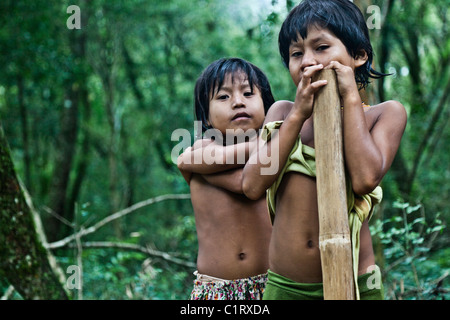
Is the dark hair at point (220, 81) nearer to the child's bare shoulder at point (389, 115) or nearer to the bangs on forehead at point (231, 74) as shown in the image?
the bangs on forehead at point (231, 74)

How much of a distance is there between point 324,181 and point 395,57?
1208 centimetres

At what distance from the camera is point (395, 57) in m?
12.6

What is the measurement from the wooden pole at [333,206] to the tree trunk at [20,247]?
2.23 metres

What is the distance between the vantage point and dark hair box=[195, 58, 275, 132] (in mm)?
2291

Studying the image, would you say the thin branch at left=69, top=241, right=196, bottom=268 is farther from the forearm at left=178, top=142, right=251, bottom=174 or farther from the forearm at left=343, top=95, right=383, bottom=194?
the forearm at left=343, top=95, right=383, bottom=194

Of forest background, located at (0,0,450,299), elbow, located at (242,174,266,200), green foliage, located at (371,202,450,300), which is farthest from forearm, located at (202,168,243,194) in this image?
forest background, located at (0,0,450,299)

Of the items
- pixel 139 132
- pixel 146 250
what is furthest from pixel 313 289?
pixel 139 132

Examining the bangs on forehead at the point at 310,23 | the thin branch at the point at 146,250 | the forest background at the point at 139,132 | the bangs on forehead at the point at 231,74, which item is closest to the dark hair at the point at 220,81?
the bangs on forehead at the point at 231,74

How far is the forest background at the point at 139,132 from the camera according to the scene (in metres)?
3.57

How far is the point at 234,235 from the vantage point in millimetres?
2197

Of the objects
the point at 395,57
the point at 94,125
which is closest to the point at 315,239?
the point at 395,57

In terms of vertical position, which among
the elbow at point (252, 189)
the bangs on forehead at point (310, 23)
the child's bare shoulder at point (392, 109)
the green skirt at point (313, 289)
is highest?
the bangs on forehead at point (310, 23)

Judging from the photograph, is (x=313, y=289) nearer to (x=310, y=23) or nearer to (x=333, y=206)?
(x=333, y=206)

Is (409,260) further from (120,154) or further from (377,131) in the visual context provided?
(120,154)
